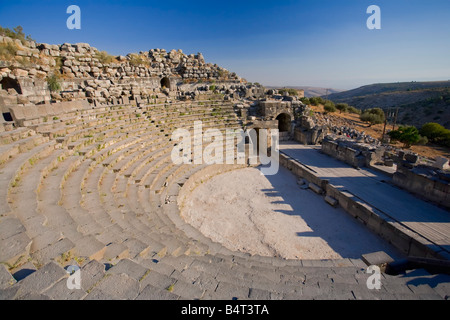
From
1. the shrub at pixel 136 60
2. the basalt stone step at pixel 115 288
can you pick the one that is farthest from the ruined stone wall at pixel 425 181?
the shrub at pixel 136 60

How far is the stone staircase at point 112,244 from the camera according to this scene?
2547 mm

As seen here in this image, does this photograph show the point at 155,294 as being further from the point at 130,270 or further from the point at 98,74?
the point at 98,74

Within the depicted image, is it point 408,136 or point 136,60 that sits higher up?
point 136,60

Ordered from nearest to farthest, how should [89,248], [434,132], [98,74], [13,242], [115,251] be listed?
[13,242] < [89,248] < [115,251] < [98,74] < [434,132]

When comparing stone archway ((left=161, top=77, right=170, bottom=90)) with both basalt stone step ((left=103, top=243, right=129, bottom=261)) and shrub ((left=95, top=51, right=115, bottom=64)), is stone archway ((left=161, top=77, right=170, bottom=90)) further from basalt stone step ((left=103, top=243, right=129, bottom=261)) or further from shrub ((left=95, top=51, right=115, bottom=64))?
basalt stone step ((left=103, top=243, right=129, bottom=261))

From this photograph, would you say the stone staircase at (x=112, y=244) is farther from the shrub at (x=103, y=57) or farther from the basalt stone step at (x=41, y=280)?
the shrub at (x=103, y=57)

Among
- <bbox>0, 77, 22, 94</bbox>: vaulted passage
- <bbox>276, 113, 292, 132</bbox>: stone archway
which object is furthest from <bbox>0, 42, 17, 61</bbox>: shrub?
<bbox>276, 113, 292, 132</bbox>: stone archway

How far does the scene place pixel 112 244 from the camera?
142 inches

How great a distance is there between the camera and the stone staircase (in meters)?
2.55

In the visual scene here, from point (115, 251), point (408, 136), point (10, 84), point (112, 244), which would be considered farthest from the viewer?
point (408, 136)

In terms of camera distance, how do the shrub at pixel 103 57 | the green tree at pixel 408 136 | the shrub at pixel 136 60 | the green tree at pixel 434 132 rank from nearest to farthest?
the shrub at pixel 103 57
the green tree at pixel 408 136
the shrub at pixel 136 60
the green tree at pixel 434 132

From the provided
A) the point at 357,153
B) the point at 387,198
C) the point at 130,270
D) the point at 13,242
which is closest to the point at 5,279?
the point at 13,242
